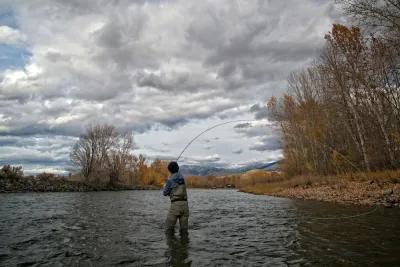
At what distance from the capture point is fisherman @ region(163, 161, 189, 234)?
38.0ft

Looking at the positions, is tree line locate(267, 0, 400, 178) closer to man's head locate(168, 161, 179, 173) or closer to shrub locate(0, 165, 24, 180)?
man's head locate(168, 161, 179, 173)

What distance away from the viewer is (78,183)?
58.3m

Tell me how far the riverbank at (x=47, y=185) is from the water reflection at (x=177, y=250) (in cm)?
3857

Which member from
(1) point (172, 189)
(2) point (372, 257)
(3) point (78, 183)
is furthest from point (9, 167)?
(2) point (372, 257)

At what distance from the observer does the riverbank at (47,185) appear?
43606mm

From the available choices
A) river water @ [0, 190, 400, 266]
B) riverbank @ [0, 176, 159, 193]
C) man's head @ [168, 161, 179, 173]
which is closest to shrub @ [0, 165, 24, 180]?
riverbank @ [0, 176, 159, 193]

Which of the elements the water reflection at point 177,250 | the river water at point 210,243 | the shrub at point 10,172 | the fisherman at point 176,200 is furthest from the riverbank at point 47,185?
the water reflection at point 177,250

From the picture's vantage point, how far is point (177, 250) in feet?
30.7

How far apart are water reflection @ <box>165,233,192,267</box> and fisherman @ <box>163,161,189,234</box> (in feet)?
1.22

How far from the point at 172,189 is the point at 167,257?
138 inches

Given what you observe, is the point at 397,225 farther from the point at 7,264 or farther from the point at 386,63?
the point at 386,63

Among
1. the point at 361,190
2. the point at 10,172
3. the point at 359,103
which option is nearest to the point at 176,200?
the point at 361,190

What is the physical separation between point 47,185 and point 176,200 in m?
45.4

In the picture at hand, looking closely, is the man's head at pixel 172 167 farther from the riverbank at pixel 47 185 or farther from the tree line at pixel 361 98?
the riverbank at pixel 47 185
